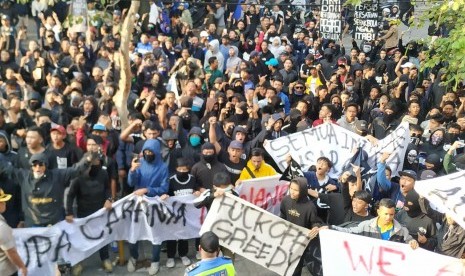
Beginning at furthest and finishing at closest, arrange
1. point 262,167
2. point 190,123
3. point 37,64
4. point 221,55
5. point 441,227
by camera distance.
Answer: point 221,55 < point 37,64 < point 190,123 < point 262,167 < point 441,227

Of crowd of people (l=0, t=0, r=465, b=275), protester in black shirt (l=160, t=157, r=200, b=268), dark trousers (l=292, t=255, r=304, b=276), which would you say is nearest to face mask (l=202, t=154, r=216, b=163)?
crowd of people (l=0, t=0, r=465, b=275)

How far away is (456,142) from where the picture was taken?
30.8ft

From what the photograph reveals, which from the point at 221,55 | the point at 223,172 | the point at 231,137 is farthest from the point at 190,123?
the point at 221,55

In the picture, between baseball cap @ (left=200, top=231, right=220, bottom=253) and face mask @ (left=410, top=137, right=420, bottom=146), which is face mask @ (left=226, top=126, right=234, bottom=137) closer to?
face mask @ (left=410, top=137, right=420, bottom=146)

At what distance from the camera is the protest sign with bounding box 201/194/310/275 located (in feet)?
25.2

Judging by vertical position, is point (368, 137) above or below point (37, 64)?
below

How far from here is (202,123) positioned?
34.0ft

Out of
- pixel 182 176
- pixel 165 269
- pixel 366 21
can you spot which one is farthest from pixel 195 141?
pixel 366 21

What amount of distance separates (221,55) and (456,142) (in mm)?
6949

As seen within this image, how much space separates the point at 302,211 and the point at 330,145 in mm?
2222

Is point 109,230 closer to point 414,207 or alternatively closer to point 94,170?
point 94,170

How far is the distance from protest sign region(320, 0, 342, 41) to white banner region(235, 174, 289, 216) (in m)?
9.84

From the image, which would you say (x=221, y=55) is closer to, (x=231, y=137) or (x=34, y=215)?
(x=231, y=137)

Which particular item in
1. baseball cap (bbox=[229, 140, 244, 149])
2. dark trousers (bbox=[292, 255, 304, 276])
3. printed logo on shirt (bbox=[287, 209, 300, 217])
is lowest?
dark trousers (bbox=[292, 255, 304, 276])
